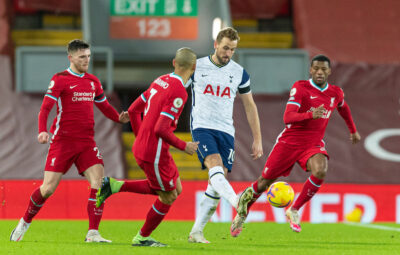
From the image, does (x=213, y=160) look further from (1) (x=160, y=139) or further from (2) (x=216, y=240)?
Result: (2) (x=216, y=240)

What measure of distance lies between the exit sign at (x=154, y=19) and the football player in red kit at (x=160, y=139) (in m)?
9.15

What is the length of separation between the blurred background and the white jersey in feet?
17.3

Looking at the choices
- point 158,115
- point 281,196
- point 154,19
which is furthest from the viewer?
point 154,19

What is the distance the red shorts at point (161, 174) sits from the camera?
682 cm

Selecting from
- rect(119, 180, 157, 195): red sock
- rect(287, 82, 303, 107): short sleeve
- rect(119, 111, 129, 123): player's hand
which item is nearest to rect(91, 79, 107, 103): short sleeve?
rect(119, 111, 129, 123): player's hand

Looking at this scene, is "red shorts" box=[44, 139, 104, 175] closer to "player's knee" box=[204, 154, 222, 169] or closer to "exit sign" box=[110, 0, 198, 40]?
"player's knee" box=[204, 154, 222, 169]

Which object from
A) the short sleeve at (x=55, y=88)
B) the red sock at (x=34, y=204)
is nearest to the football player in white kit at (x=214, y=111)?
the short sleeve at (x=55, y=88)

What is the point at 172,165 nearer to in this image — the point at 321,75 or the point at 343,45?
the point at 321,75

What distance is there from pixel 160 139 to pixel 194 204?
6.32 metres

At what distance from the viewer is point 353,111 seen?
49.8 feet

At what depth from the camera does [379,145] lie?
14.8 metres

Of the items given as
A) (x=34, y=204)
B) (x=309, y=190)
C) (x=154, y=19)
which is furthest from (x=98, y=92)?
Result: (x=154, y=19)

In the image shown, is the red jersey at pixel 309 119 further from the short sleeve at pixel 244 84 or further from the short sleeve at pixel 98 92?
the short sleeve at pixel 98 92

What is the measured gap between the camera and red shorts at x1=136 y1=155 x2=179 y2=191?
22.4 ft
